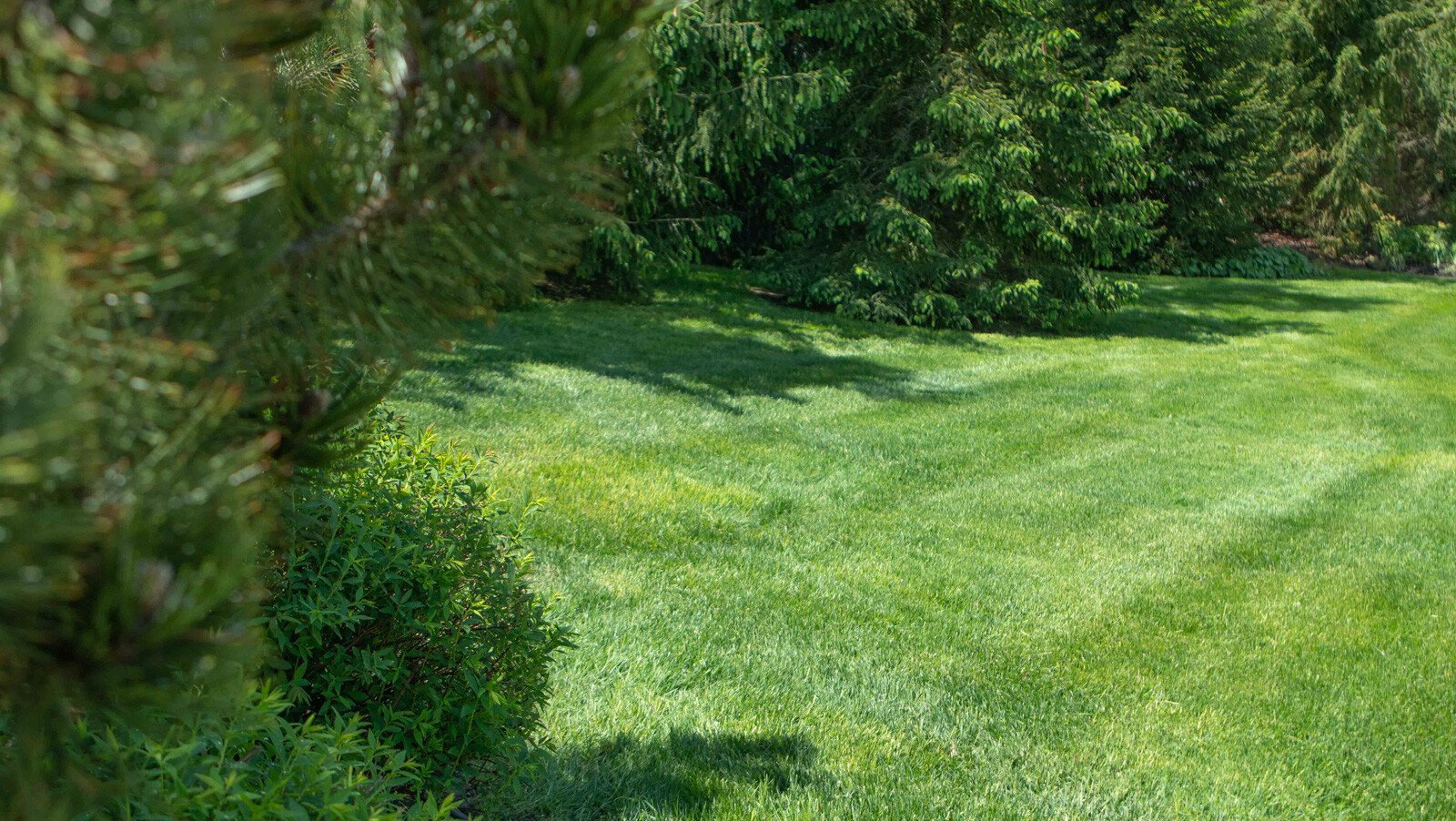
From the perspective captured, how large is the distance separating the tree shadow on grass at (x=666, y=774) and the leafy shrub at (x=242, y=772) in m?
1.08

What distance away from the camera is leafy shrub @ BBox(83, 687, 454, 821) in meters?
1.67

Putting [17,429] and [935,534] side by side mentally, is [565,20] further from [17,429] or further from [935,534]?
[935,534]

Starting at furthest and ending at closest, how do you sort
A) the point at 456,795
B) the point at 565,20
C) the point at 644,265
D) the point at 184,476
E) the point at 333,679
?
1. the point at 644,265
2. the point at 456,795
3. the point at 333,679
4. the point at 565,20
5. the point at 184,476

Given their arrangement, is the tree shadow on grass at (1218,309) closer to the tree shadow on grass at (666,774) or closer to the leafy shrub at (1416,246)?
the leafy shrub at (1416,246)

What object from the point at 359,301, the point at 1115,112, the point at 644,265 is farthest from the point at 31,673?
the point at 1115,112

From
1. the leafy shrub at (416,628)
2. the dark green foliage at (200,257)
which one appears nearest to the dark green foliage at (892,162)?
the leafy shrub at (416,628)

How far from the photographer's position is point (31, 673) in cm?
98

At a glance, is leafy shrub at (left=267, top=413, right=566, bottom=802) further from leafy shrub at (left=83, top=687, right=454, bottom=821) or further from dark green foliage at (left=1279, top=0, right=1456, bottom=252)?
dark green foliage at (left=1279, top=0, right=1456, bottom=252)

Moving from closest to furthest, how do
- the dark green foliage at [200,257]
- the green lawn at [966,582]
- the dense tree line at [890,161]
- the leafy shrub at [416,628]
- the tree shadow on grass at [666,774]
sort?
the dark green foliage at [200,257] → the leafy shrub at [416,628] → the tree shadow on grass at [666,774] → the green lawn at [966,582] → the dense tree line at [890,161]

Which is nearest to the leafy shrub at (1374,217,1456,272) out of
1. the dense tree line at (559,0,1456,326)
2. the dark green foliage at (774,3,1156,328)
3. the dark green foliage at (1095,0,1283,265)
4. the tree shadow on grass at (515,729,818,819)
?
the dark green foliage at (1095,0,1283,265)

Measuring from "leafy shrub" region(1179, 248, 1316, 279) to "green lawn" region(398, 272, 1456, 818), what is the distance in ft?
45.7

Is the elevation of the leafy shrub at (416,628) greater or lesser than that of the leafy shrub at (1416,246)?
greater

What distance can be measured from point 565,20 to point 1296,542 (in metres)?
6.59

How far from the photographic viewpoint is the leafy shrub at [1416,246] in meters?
26.7
